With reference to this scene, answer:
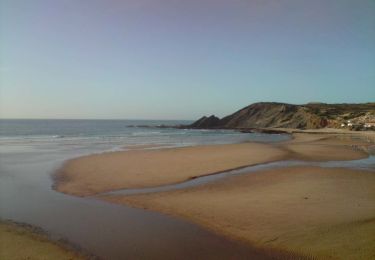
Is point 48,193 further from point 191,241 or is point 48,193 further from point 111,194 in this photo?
point 191,241

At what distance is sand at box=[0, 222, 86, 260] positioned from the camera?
7.26m

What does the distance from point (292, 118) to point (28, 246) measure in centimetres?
8473

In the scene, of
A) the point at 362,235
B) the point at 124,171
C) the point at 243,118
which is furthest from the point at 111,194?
the point at 243,118

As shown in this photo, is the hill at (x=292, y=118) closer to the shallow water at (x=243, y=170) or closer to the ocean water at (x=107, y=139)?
the ocean water at (x=107, y=139)

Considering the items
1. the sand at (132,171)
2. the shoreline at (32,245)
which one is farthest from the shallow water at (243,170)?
the shoreline at (32,245)

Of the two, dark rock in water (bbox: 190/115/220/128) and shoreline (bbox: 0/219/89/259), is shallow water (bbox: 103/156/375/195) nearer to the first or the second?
shoreline (bbox: 0/219/89/259)

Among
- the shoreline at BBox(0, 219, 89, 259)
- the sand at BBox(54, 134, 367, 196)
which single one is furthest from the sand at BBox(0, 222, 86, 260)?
the sand at BBox(54, 134, 367, 196)

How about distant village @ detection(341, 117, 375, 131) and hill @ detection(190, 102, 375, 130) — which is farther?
hill @ detection(190, 102, 375, 130)

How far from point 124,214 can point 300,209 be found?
219 inches

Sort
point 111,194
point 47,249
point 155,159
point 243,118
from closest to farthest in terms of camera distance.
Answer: point 47,249
point 111,194
point 155,159
point 243,118

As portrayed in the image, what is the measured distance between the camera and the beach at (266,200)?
8109 mm

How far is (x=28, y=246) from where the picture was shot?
7.75m

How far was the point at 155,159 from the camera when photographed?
78.8 feet

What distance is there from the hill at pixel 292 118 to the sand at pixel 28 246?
63.6m
